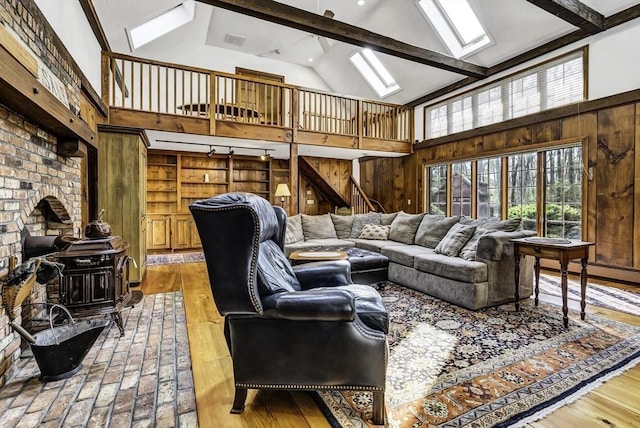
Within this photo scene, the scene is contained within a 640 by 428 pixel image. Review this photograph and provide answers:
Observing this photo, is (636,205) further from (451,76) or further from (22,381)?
(22,381)

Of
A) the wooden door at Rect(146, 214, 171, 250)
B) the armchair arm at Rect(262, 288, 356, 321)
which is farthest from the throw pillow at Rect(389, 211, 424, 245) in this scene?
the wooden door at Rect(146, 214, 171, 250)

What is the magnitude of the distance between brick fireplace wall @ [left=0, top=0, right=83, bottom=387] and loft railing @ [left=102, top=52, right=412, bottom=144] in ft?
6.47

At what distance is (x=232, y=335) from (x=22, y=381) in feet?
4.69

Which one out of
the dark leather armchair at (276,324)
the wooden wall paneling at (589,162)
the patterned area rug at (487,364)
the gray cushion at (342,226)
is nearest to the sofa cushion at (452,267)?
the patterned area rug at (487,364)

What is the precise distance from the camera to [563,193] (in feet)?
15.6

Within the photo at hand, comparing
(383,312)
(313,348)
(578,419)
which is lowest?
(578,419)

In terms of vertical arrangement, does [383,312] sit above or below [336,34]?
below

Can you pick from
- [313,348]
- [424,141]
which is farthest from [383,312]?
[424,141]

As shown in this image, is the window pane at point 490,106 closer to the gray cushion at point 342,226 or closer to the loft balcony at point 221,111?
the loft balcony at point 221,111

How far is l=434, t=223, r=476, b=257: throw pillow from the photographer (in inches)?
141

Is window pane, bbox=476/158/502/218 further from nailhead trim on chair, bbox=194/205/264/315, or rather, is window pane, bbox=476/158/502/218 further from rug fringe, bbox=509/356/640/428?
nailhead trim on chair, bbox=194/205/264/315

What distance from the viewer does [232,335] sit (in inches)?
62.3

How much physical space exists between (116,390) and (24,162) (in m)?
1.60

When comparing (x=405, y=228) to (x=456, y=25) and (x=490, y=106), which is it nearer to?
(x=490, y=106)
